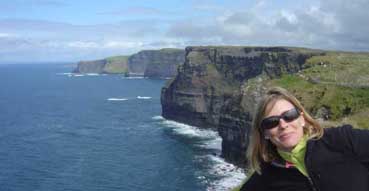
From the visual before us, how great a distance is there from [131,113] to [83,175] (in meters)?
67.4

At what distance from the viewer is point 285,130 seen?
5914 mm

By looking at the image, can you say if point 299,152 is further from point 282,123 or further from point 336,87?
point 336,87

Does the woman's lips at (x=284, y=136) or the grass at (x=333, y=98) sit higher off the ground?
the woman's lips at (x=284, y=136)

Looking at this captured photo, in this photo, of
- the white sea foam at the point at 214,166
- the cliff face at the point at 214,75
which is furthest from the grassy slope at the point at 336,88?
the cliff face at the point at 214,75

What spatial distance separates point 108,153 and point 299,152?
8933 centimetres

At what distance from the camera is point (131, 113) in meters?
145

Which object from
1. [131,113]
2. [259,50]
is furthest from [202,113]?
[259,50]

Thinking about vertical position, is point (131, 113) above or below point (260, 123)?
below

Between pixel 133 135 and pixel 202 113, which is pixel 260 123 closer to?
pixel 133 135

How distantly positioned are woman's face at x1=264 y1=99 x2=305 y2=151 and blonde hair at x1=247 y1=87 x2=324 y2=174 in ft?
0.18

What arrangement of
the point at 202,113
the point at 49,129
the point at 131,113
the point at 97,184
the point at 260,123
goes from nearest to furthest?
the point at 260,123 → the point at 97,184 → the point at 49,129 → the point at 202,113 → the point at 131,113

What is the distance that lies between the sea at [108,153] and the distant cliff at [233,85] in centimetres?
395

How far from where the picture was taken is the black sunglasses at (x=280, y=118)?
5816 mm

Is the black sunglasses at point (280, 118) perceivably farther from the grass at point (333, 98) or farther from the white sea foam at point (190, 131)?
the white sea foam at point (190, 131)
